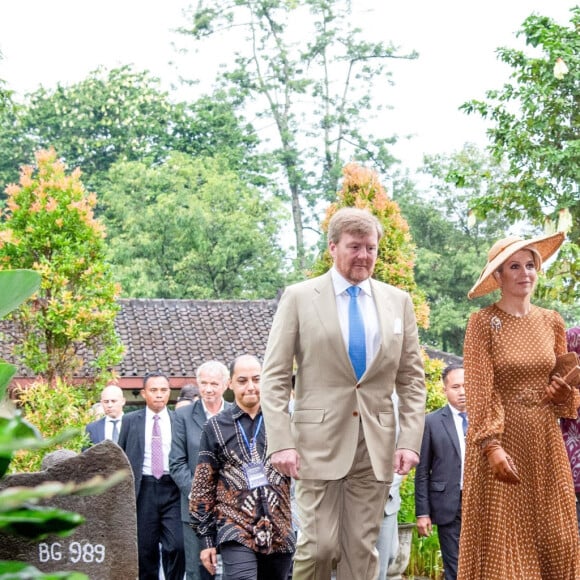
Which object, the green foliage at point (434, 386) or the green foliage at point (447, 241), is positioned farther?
the green foliage at point (447, 241)

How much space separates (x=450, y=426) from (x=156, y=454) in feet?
8.75

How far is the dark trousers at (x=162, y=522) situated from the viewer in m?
10.5

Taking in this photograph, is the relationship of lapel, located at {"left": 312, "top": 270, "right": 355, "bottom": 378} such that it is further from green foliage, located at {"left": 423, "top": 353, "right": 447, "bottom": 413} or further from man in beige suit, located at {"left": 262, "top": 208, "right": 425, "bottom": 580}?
green foliage, located at {"left": 423, "top": 353, "right": 447, "bottom": 413}

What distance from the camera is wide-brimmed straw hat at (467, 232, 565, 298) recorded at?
639 centimetres

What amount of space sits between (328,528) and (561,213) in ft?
41.7

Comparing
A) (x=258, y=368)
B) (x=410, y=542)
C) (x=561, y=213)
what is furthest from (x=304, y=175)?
(x=258, y=368)

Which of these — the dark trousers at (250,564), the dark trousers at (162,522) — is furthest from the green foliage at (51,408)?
the dark trousers at (250,564)

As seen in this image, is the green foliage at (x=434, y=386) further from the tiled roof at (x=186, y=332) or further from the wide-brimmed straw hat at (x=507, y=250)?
the tiled roof at (x=186, y=332)

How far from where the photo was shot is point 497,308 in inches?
260

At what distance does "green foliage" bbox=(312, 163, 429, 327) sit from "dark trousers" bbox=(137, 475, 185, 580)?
4971 mm

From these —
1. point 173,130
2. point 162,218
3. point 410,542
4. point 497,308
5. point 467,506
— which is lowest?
point 410,542

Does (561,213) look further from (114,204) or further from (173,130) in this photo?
(173,130)

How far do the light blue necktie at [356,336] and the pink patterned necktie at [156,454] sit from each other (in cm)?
494

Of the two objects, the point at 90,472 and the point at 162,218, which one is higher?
the point at 162,218
